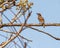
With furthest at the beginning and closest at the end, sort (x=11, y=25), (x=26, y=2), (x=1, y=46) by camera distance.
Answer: (x=26, y=2), (x=11, y=25), (x=1, y=46)

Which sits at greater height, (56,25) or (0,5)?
(0,5)

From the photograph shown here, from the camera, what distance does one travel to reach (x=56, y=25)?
1.67 meters

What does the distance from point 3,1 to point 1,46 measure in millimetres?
484

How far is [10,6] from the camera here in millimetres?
1887

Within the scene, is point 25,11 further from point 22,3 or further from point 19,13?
point 22,3

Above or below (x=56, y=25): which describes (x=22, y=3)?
above

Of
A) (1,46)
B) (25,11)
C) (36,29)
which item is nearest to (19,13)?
(25,11)

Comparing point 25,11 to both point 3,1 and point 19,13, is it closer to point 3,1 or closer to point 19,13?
point 19,13

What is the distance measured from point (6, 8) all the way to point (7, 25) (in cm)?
19

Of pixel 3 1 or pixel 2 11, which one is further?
pixel 3 1

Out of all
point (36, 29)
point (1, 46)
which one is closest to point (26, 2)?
point (36, 29)

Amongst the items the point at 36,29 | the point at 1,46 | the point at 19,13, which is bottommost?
the point at 1,46

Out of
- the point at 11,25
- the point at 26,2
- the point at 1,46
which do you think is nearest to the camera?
the point at 1,46

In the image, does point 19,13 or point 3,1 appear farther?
point 3,1
